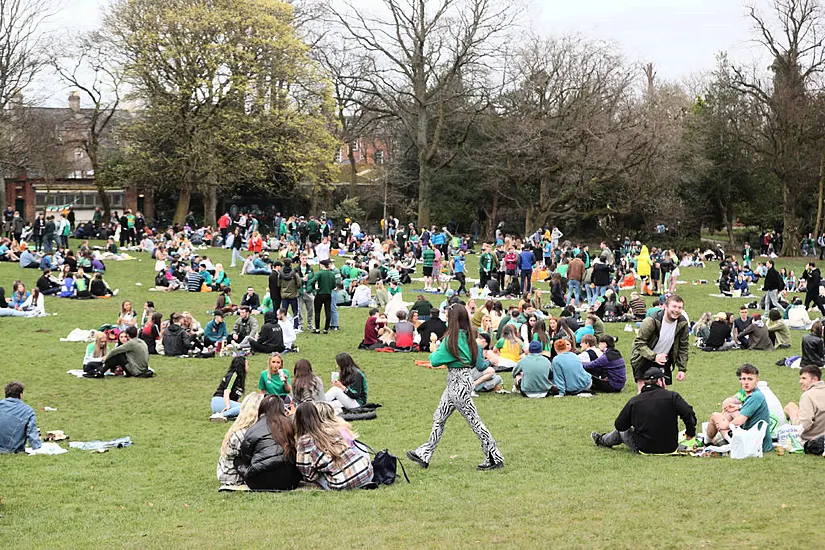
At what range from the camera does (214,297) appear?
28.2 m

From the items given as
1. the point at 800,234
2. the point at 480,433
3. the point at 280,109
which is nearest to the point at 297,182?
the point at 280,109

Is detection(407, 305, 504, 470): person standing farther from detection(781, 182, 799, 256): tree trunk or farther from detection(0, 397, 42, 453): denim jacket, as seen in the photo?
detection(781, 182, 799, 256): tree trunk

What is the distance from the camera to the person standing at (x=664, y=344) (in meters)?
11.2

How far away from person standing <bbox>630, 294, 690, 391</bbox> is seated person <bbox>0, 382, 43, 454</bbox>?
23.1ft

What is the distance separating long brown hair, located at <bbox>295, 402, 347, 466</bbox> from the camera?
9.24 m

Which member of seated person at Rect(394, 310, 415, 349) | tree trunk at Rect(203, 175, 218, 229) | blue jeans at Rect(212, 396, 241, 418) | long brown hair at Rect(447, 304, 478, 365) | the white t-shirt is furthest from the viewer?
tree trunk at Rect(203, 175, 218, 229)

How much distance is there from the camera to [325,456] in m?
9.29

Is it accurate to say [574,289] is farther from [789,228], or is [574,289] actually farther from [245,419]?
[789,228]

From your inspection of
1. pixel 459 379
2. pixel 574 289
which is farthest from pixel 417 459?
pixel 574 289

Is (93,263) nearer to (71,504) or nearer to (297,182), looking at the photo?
(71,504)

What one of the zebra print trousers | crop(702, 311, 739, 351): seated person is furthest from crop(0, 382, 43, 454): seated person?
crop(702, 311, 739, 351): seated person

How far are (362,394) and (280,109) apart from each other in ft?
122

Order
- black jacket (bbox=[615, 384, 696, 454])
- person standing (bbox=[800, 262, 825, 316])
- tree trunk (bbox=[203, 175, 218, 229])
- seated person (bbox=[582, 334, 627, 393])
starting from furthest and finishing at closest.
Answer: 1. tree trunk (bbox=[203, 175, 218, 229])
2. person standing (bbox=[800, 262, 825, 316])
3. seated person (bbox=[582, 334, 627, 393])
4. black jacket (bbox=[615, 384, 696, 454])

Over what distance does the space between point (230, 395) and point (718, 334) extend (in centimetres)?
1109
